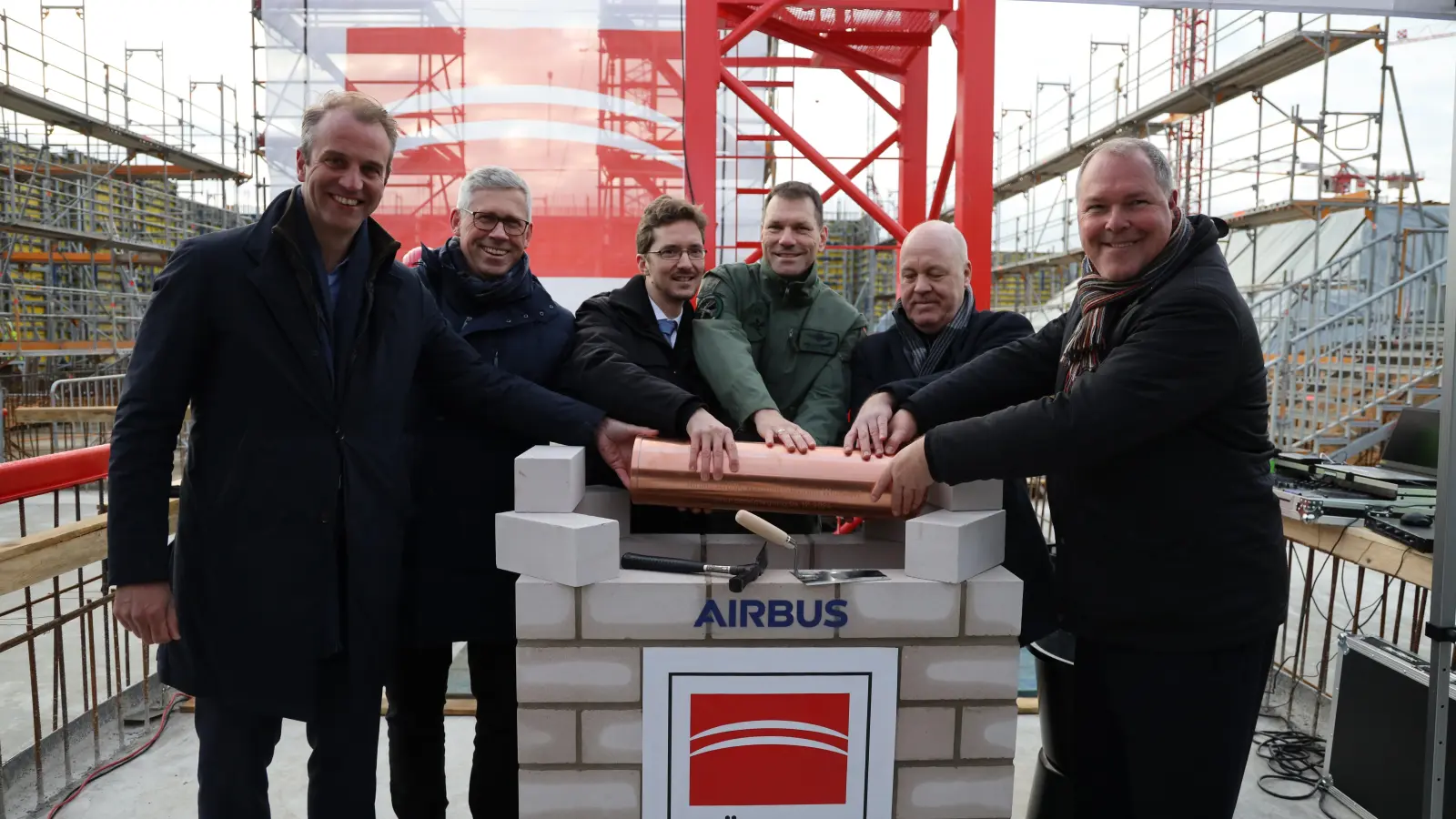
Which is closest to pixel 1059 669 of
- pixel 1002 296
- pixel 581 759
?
pixel 581 759

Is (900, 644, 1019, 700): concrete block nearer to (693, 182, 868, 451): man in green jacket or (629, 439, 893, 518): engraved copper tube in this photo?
(629, 439, 893, 518): engraved copper tube

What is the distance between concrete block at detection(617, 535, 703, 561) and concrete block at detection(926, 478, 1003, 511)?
61 cm

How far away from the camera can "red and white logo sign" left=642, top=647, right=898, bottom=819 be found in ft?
5.53

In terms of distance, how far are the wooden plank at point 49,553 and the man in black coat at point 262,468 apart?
3.77 ft

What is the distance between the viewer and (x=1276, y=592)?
1.88m

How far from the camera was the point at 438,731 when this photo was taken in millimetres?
2582

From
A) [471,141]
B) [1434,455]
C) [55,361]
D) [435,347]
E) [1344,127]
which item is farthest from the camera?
[55,361]

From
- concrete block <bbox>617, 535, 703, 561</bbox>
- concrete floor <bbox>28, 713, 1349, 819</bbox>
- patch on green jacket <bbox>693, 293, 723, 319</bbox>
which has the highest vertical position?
patch on green jacket <bbox>693, 293, 723, 319</bbox>

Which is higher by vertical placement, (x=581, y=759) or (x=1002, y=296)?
(x=1002, y=296)

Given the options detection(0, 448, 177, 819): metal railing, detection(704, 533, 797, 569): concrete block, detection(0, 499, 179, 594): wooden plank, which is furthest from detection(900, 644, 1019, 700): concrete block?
detection(0, 499, 179, 594): wooden plank

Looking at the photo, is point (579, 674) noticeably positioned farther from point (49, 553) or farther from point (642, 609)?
point (49, 553)

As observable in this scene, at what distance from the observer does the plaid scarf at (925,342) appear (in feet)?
8.24

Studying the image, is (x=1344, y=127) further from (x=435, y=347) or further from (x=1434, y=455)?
(x=435, y=347)

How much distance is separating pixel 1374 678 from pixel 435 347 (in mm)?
3471
